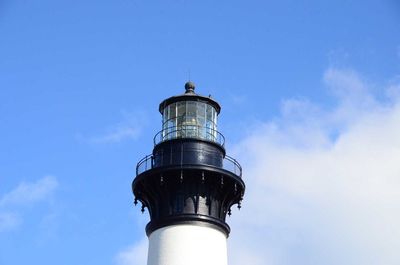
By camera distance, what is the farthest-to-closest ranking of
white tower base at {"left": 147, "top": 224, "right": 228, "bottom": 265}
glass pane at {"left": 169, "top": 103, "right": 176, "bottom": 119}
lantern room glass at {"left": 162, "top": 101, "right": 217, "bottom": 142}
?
glass pane at {"left": 169, "top": 103, "right": 176, "bottom": 119}, lantern room glass at {"left": 162, "top": 101, "right": 217, "bottom": 142}, white tower base at {"left": 147, "top": 224, "right": 228, "bottom": 265}

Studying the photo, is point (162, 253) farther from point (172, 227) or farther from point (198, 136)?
point (198, 136)

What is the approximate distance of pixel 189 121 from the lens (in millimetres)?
27703

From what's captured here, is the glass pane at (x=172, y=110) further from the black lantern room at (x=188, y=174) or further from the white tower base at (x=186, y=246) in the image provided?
the white tower base at (x=186, y=246)

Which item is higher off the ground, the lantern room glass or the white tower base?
the lantern room glass

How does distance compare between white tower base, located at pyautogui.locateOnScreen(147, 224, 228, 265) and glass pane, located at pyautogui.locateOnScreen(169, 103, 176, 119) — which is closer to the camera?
white tower base, located at pyautogui.locateOnScreen(147, 224, 228, 265)

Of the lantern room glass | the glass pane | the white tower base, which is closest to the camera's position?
the white tower base

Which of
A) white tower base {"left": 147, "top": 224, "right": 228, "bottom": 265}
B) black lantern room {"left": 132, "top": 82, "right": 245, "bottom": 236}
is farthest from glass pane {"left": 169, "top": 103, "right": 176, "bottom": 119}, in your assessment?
white tower base {"left": 147, "top": 224, "right": 228, "bottom": 265}

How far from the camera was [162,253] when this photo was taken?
2578cm

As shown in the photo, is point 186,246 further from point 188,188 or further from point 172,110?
point 172,110

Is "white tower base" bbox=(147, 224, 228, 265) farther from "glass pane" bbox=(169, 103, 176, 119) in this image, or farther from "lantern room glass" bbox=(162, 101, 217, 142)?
"glass pane" bbox=(169, 103, 176, 119)

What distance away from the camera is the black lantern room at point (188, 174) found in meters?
26.2

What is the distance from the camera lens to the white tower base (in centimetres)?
2555

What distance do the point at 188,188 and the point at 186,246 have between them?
1841mm

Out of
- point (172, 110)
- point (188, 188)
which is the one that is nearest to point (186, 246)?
point (188, 188)
